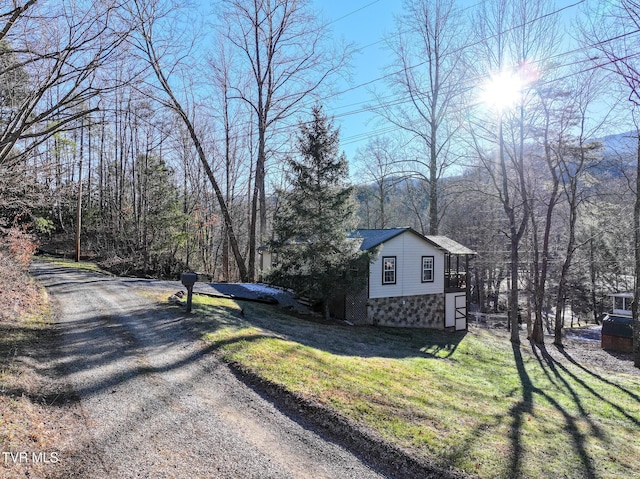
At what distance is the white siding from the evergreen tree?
2.50 meters

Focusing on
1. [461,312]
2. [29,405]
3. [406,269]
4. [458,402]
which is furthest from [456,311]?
[29,405]

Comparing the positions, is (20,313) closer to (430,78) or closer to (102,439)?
(102,439)

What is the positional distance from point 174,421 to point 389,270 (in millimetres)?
13161

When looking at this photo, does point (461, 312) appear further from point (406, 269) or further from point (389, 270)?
point (389, 270)

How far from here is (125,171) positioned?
27656mm

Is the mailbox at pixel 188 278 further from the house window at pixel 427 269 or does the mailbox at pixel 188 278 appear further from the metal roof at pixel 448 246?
the metal roof at pixel 448 246

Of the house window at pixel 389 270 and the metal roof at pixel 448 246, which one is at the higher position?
the metal roof at pixel 448 246

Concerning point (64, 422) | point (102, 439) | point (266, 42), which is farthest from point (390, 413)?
point (266, 42)

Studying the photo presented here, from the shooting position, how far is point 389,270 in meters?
16.4

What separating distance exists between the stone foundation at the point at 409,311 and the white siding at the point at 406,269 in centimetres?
27

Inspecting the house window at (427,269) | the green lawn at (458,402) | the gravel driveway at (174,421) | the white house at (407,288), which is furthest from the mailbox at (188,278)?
the house window at (427,269)

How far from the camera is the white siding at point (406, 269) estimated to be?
Answer: 15.9 metres

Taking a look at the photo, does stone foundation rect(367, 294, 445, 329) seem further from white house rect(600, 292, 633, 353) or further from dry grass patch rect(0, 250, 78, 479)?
dry grass patch rect(0, 250, 78, 479)

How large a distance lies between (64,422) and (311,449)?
2.63 meters
